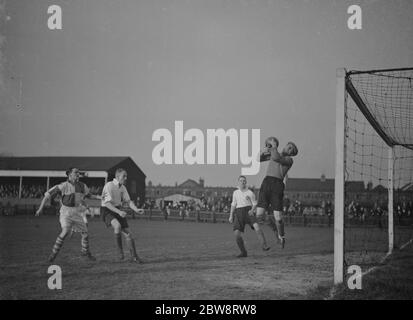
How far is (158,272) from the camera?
5.96 m

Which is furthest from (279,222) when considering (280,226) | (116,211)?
(116,211)

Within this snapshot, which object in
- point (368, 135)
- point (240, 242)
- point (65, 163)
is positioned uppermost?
point (368, 135)

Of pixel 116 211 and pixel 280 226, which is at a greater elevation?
pixel 116 211

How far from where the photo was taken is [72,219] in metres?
7.04

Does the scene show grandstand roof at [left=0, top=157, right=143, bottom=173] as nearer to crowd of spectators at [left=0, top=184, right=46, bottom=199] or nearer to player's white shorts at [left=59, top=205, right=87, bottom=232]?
crowd of spectators at [left=0, top=184, right=46, bottom=199]

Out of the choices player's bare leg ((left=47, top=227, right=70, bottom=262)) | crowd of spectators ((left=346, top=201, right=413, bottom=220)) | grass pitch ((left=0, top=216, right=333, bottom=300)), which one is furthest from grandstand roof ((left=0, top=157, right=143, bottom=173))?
player's bare leg ((left=47, top=227, right=70, bottom=262))

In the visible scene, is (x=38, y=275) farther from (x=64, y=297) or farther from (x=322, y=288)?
(x=322, y=288)

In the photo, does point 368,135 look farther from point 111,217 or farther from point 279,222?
point 111,217

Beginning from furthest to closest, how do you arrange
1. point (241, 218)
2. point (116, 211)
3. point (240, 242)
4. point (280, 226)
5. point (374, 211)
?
1. point (374, 211)
2. point (280, 226)
3. point (241, 218)
4. point (240, 242)
5. point (116, 211)

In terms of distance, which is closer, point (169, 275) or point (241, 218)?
point (169, 275)

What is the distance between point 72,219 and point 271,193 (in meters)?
4.10
